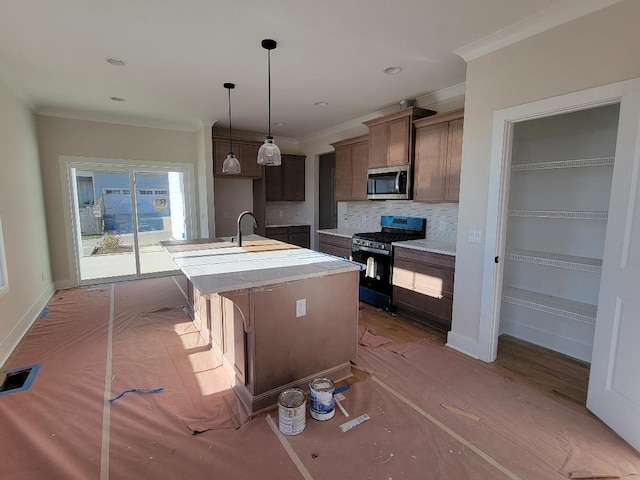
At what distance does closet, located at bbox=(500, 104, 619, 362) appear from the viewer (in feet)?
8.80

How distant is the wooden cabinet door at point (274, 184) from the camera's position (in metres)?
6.20

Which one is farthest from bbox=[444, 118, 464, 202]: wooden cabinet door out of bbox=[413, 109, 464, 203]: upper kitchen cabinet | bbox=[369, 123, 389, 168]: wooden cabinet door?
bbox=[369, 123, 389, 168]: wooden cabinet door

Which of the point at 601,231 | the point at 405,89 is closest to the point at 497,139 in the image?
the point at 601,231

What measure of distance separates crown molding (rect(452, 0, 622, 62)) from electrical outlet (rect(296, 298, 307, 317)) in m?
2.47

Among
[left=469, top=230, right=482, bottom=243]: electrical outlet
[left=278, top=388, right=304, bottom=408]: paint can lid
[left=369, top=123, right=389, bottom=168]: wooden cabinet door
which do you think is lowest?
[left=278, top=388, right=304, bottom=408]: paint can lid

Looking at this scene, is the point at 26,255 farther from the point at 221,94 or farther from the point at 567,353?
the point at 567,353

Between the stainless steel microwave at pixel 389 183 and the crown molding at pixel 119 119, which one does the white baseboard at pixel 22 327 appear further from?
the stainless steel microwave at pixel 389 183

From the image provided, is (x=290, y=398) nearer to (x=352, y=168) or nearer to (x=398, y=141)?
(x=398, y=141)

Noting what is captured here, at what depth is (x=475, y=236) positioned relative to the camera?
2834 millimetres

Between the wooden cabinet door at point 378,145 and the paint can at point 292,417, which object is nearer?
the paint can at point 292,417

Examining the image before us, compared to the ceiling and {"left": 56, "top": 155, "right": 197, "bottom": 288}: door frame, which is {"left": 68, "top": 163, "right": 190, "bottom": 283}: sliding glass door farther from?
the ceiling

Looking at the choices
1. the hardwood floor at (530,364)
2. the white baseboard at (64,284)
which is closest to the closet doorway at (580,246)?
the hardwood floor at (530,364)

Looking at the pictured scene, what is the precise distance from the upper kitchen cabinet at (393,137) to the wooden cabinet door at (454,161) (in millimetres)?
532

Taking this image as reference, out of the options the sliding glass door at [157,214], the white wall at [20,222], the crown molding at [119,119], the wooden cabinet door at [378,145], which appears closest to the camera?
the white wall at [20,222]
